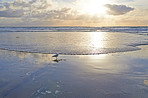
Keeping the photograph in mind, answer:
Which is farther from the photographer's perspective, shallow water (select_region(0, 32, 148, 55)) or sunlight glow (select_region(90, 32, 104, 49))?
sunlight glow (select_region(90, 32, 104, 49))

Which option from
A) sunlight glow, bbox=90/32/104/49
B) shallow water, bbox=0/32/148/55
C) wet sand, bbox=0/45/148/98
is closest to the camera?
wet sand, bbox=0/45/148/98

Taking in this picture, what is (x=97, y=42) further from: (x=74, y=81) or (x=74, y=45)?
(x=74, y=81)

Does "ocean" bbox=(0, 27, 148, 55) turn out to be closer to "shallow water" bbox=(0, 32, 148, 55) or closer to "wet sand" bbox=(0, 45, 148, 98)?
"shallow water" bbox=(0, 32, 148, 55)

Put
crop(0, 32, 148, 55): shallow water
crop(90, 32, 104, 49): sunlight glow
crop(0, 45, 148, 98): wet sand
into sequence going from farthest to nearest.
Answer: crop(90, 32, 104, 49): sunlight glow < crop(0, 32, 148, 55): shallow water < crop(0, 45, 148, 98): wet sand

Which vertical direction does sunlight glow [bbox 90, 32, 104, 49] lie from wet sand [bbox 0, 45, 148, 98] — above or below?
above

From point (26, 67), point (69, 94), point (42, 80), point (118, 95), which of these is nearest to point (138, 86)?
point (118, 95)

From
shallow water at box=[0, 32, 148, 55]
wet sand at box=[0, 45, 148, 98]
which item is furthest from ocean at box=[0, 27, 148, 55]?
wet sand at box=[0, 45, 148, 98]

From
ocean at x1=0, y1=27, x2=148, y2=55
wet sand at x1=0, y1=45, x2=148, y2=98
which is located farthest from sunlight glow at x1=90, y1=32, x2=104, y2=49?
wet sand at x1=0, y1=45, x2=148, y2=98

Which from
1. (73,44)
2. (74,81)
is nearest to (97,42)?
(73,44)

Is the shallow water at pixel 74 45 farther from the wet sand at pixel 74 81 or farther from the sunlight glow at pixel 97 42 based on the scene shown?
the wet sand at pixel 74 81

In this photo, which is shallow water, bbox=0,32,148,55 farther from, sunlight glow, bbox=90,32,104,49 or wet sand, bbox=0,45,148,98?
wet sand, bbox=0,45,148,98

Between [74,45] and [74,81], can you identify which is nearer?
[74,81]

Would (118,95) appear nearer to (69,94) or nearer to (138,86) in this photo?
(138,86)

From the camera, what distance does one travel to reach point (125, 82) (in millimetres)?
6012
